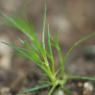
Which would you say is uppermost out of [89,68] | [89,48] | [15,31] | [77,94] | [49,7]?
[49,7]

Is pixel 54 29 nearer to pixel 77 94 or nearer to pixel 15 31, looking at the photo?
pixel 15 31

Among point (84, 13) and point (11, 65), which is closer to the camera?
point (11, 65)

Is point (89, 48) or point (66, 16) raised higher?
point (66, 16)

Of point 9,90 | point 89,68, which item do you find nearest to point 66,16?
point 89,68

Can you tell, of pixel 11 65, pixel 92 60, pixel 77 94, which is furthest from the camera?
pixel 11 65

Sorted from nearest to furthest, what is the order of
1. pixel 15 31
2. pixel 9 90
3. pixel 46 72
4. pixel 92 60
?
1. pixel 46 72
2. pixel 9 90
3. pixel 92 60
4. pixel 15 31

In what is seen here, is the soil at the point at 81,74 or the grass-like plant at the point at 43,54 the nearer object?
the grass-like plant at the point at 43,54

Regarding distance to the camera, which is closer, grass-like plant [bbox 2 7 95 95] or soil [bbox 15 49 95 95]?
grass-like plant [bbox 2 7 95 95]

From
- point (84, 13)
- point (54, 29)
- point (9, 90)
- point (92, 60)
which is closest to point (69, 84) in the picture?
point (9, 90)

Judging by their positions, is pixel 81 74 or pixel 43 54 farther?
pixel 81 74
